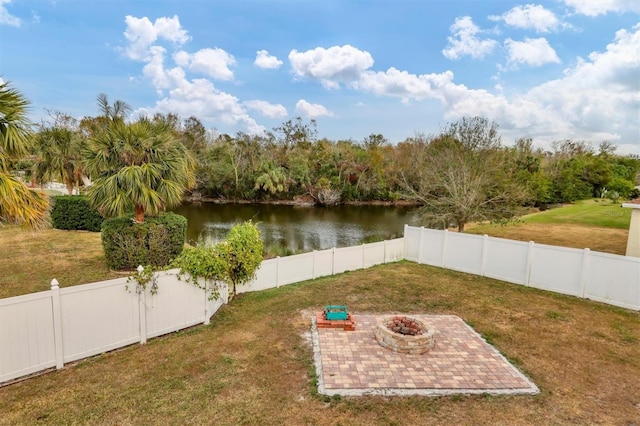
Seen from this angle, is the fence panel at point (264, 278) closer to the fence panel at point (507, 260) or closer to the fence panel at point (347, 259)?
the fence panel at point (347, 259)

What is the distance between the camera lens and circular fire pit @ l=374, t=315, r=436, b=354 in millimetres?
5375

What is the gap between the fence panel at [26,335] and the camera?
14.1 feet

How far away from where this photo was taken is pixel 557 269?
8891 mm

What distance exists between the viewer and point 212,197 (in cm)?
4247

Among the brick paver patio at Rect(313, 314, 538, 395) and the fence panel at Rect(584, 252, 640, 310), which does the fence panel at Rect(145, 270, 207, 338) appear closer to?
the brick paver patio at Rect(313, 314, 538, 395)

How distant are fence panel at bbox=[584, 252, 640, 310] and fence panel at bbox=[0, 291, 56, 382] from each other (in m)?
11.1

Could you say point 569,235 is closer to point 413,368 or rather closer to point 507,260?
point 507,260

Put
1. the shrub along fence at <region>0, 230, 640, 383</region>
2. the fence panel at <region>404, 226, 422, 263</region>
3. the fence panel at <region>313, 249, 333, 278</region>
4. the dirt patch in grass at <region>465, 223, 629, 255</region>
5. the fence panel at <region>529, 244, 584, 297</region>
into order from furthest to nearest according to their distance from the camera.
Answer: the dirt patch in grass at <region>465, 223, 629, 255</region> → the fence panel at <region>404, 226, 422, 263</region> → the fence panel at <region>313, 249, 333, 278</region> → the fence panel at <region>529, 244, 584, 297</region> → the shrub along fence at <region>0, 230, 640, 383</region>

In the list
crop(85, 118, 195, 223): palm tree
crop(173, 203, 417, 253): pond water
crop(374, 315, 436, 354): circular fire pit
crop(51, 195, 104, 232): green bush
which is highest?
crop(85, 118, 195, 223): palm tree

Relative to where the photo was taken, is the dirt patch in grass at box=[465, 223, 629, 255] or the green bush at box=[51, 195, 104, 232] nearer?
the dirt patch in grass at box=[465, 223, 629, 255]

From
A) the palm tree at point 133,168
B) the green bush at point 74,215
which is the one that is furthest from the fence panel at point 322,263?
the green bush at point 74,215

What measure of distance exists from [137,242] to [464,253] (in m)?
10.1

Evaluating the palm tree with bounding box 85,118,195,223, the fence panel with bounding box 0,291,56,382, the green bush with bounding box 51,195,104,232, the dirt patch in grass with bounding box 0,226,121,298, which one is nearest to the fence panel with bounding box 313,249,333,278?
the palm tree with bounding box 85,118,195,223

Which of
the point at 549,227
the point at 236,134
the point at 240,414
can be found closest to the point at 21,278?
the point at 240,414
